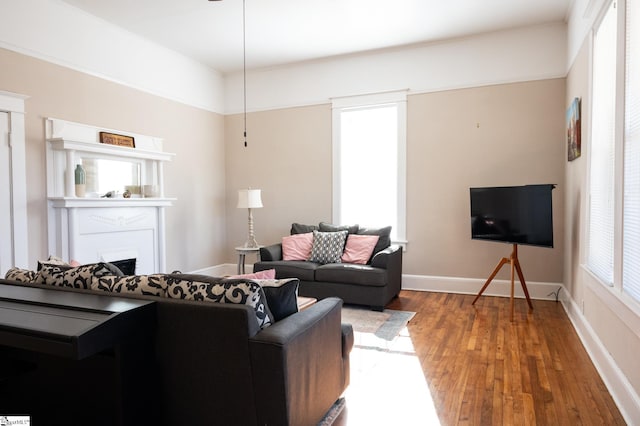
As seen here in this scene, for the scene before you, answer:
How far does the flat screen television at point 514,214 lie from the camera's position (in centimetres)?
407

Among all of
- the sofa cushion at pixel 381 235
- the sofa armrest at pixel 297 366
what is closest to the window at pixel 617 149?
the sofa armrest at pixel 297 366

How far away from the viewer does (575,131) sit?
13.2ft

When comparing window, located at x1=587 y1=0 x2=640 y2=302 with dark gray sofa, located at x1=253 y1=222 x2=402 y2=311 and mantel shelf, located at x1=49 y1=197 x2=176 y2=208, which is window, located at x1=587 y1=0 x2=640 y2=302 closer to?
dark gray sofa, located at x1=253 y1=222 x2=402 y2=311

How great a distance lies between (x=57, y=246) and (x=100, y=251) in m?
0.43

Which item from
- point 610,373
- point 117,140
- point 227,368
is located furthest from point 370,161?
point 227,368

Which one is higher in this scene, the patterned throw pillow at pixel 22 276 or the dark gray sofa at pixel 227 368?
the patterned throw pillow at pixel 22 276

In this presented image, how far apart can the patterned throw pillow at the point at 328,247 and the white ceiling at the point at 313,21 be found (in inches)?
99.6

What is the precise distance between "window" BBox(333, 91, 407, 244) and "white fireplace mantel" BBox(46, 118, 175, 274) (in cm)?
242

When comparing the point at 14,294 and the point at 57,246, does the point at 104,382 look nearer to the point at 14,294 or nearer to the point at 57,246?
the point at 14,294

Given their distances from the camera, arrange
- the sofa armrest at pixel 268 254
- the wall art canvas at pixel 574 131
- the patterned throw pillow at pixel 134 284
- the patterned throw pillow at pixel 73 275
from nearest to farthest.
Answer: the patterned throw pillow at pixel 134 284
the patterned throw pillow at pixel 73 275
the wall art canvas at pixel 574 131
the sofa armrest at pixel 268 254

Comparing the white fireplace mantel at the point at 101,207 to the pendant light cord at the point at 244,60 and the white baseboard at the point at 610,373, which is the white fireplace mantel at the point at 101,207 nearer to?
the pendant light cord at the point at 244,60

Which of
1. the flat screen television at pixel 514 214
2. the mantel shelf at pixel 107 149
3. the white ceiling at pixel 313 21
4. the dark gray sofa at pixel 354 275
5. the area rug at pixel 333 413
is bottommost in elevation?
the area rug at pixel 333 413

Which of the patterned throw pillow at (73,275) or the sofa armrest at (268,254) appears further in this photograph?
the sofa armrest at (268,254)

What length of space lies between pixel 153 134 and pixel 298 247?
2426 millimetres
